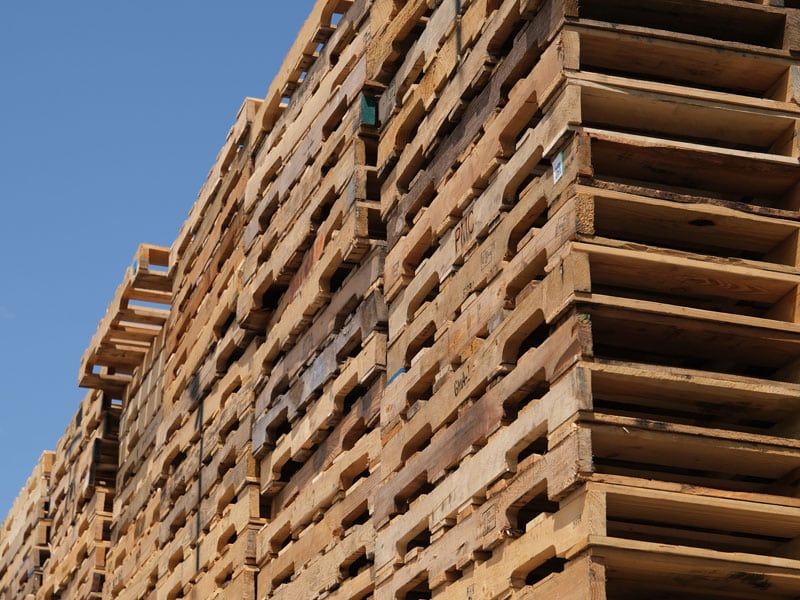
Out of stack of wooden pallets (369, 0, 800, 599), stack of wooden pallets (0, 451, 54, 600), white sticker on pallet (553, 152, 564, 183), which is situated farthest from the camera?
stack of wooden pallets (0, 451, 54, 600)

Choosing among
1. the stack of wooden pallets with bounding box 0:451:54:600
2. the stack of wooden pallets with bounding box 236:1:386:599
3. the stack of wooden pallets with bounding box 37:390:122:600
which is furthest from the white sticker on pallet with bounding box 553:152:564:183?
the stack of wooden pallets with bounding box 0:451:54:600

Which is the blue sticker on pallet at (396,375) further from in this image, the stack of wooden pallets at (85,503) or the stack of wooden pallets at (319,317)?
the stack of wooden pallets at (85,503)

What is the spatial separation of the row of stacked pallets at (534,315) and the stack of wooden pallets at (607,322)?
0.01 m

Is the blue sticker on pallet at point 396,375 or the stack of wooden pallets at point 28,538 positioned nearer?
the blue sticker on pallet at point 396,375

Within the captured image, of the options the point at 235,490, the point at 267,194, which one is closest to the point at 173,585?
the point at 235,490

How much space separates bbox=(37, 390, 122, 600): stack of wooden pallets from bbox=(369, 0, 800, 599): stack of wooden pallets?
7.80 m

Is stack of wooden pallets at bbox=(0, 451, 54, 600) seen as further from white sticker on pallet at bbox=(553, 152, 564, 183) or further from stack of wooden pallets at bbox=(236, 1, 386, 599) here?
white sticker on pallet at bbox=(553, 152, 564, 183)

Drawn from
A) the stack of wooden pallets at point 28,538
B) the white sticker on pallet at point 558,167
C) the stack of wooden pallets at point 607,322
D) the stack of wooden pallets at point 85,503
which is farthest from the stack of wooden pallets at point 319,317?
the stack of wooden pallets at point 28,538

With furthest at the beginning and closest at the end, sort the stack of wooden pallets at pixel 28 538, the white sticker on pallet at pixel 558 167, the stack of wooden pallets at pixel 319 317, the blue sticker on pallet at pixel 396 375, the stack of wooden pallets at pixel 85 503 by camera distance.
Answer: the stack of wooden pallets at pixel 28 538
the stack of wooden pallets at pixel 85 503
the stack of wooden pallets at pixel 319 317
the blue sticker on pallet at pixel 396 375
the white sticker on pallet at pixel 558 167

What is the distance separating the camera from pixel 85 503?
15.0 meters

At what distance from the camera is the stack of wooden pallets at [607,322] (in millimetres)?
5227

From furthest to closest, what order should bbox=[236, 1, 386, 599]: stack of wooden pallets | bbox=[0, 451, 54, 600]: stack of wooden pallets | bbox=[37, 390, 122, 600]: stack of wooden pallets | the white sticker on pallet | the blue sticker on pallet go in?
bbox=[0, 451, 54, 600]: stack of wooden pallets < bbox=[37, 390, 122, 600]: stack of wooden pallets < bbox=[236, 1, 386, 599]: stack of wooden pallets < the blue sticker on pallet < the white sticker on pallet

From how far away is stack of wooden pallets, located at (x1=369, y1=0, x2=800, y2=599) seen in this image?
17.1ft

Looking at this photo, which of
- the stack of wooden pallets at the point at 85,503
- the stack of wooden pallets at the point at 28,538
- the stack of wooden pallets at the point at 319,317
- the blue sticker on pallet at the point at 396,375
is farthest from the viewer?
the stack of wooden pallets at the point at 28,538
